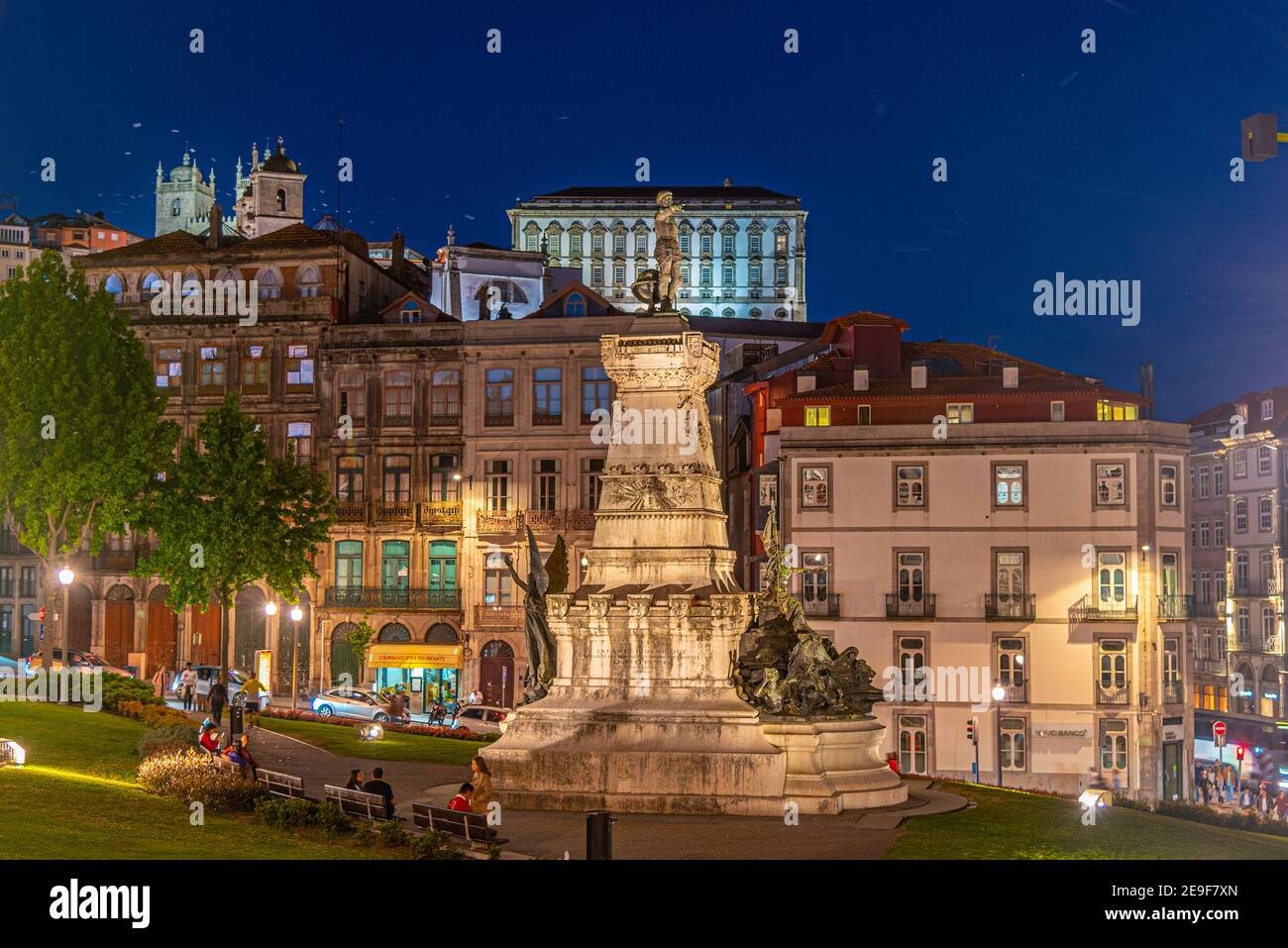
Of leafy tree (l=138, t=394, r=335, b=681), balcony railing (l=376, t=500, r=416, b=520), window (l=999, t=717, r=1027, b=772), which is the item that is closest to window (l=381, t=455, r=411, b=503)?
balcony railing (l=376, t=500, r=416, b=520)

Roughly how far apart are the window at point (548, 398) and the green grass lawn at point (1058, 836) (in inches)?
1443

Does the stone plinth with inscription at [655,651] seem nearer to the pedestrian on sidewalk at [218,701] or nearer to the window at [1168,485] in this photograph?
the pedestrian on sidewalk at [218,701]

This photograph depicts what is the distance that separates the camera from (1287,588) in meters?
81.3

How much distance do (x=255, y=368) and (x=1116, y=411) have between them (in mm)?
33520

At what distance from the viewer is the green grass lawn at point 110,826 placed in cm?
2064

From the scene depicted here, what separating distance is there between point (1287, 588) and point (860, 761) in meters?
59.1

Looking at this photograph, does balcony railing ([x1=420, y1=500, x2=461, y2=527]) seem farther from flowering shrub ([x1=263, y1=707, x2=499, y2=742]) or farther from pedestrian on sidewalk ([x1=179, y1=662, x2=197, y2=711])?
flowering shrub ([x1=263, y1=707, x2=499, y2=742])

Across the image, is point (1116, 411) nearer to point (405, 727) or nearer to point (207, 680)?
point (405, 727)

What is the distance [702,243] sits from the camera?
479 feet

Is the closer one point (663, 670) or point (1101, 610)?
point (663, 670)

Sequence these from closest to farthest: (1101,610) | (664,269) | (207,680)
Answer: (664,269), (1101,610), (207,680)

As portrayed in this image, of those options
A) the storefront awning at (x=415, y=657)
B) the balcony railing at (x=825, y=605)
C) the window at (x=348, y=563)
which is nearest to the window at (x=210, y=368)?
the window at (x=348, y=563)

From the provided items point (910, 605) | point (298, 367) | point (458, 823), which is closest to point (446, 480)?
point (298, 367)

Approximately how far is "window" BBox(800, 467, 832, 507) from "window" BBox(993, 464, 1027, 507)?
551 centimetres
